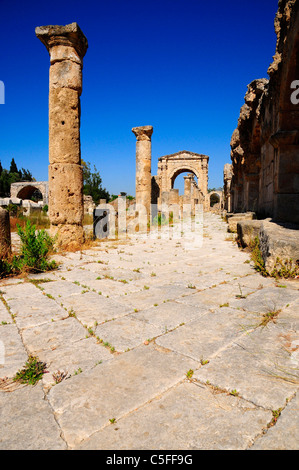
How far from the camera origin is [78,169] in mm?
7086

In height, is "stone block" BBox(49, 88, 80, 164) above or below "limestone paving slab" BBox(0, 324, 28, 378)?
→ above

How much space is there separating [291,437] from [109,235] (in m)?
8.75

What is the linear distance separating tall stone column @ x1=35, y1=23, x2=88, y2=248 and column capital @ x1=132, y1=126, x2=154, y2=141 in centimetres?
747

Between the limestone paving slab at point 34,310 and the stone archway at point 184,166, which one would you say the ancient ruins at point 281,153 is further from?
the stone archway at point 184,166

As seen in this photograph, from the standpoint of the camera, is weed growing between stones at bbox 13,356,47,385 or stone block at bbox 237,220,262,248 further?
stone block at bbox 237,220,262,248

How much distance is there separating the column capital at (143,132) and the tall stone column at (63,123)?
7467mm

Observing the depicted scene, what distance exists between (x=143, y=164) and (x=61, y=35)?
8167 mm

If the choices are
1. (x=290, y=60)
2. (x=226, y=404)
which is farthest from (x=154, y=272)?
(x=290, y=60)

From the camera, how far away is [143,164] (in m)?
14.7

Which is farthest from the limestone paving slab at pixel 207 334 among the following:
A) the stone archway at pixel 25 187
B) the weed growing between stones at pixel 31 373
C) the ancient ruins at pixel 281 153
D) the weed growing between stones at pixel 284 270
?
the stone archway at pixel 25 187

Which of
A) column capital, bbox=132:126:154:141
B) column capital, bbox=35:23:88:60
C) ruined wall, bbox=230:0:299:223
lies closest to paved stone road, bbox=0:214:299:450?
ruined wall, bbox=230:0:299:223

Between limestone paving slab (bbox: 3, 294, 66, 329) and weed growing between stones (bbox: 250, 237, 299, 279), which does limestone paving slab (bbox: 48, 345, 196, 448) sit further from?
weed growing between stones (bbox: 250, 237, 299, 279)

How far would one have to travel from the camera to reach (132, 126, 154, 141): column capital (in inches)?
566

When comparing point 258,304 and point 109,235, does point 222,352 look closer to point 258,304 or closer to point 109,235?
point 258,304
